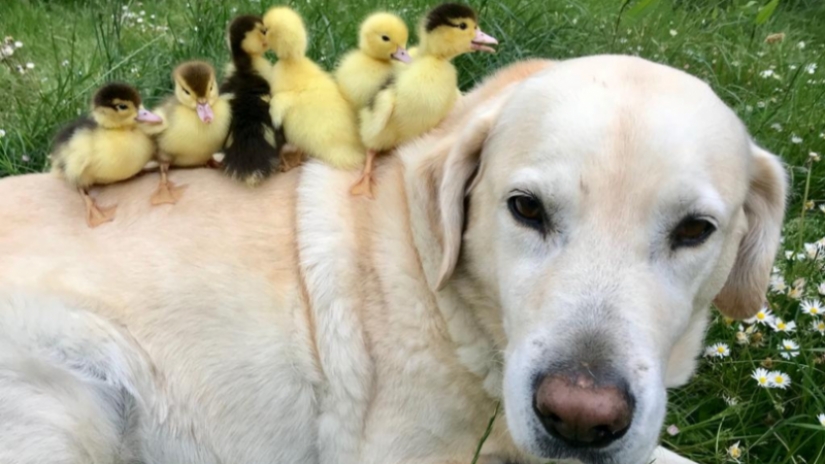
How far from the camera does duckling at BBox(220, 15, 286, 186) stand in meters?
2.82

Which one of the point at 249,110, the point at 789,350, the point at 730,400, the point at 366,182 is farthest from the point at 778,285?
the point at 249,110

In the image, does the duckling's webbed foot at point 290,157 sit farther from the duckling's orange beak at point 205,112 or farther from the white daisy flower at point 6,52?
the white daisy flower at point 6,52

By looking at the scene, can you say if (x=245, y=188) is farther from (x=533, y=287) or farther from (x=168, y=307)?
(x=533, y=287)

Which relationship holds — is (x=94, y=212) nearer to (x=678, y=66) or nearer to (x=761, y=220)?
(x=761, y=220)

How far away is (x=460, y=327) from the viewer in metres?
2.48

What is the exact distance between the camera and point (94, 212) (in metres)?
2.79

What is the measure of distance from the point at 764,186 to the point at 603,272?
0.82 m

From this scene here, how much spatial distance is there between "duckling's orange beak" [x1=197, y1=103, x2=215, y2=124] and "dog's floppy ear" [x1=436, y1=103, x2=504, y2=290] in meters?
0.94

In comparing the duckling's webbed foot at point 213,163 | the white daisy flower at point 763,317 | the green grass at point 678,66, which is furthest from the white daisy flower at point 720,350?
the duckling's webbed foot at point 213,163

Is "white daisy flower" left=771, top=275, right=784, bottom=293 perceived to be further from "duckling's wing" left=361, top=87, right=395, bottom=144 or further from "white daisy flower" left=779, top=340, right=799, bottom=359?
"duckling's wing" left=361, top=87, right=395, bottom=144

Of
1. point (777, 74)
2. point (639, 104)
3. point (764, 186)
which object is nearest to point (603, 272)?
point (639, 104)

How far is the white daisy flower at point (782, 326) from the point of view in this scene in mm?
3123

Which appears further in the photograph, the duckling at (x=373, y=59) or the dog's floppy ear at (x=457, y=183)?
the duckling at (x=373, y=59)

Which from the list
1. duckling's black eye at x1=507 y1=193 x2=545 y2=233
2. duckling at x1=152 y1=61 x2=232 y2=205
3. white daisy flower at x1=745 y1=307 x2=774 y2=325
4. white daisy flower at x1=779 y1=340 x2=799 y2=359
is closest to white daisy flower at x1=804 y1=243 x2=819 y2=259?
white daisy flower at x1=745 y1=307 x2=774 y2=325
